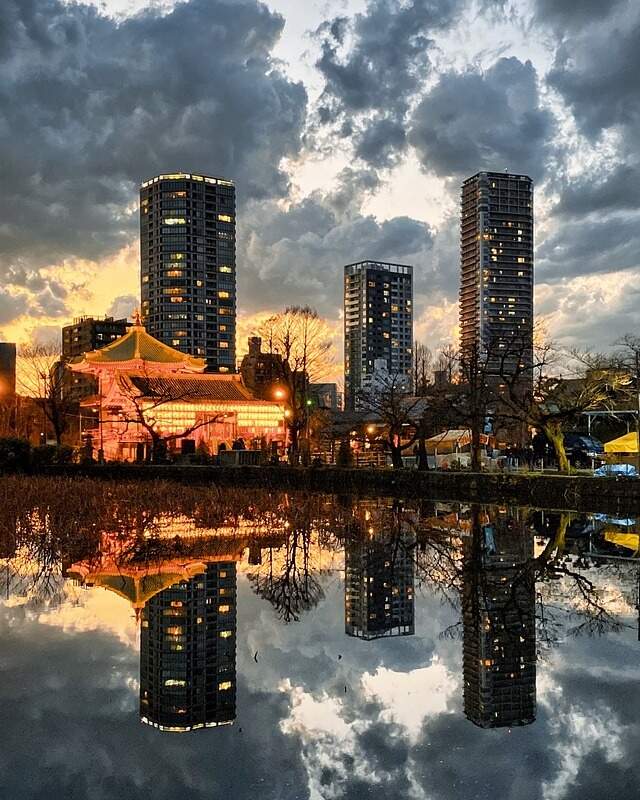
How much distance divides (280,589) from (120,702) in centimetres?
612

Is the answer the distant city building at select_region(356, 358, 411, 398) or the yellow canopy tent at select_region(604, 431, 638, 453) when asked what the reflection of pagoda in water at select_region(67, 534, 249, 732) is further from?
the distant city building at select_region(356, 358, 411, 398)

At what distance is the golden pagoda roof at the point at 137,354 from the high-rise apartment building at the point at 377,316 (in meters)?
110

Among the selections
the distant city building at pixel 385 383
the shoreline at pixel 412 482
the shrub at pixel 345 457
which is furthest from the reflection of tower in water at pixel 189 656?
the distant city building at pixel 385 383

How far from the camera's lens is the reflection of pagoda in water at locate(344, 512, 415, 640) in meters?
12.0

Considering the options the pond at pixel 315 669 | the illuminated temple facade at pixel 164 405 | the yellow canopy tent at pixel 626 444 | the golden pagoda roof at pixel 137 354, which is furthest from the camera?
the golden pagoda roof at pixel 137 354

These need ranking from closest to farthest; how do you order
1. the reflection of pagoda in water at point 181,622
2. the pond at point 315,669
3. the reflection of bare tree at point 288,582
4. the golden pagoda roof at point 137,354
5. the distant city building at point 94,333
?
the pond at point 315,669 < the reflection of pagoda in water at point 181,622 < the reflection of bare tree at point 288,582 < the golden pagoda roof at point 137,354 < the distant city building at point 94,333

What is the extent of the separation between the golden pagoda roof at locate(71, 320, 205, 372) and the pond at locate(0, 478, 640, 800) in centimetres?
3847

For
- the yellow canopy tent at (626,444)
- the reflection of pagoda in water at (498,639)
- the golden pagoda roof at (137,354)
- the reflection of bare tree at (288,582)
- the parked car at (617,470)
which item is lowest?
Result: the reflection of bare tree at (288,582)

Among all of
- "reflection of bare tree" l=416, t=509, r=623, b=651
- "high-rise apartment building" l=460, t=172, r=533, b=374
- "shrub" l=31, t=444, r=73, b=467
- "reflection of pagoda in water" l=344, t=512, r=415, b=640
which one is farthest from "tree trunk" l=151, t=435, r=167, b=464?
"high-rise apartment building" l=460, t=172, r=533, b=374

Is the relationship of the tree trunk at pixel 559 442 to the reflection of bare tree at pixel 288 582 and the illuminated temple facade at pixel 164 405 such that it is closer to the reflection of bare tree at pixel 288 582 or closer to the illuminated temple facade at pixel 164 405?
the reflection of bare tree at pixel 288 582

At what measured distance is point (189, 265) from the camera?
158 m

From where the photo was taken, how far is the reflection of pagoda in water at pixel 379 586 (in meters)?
12.0

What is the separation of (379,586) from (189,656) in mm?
5557

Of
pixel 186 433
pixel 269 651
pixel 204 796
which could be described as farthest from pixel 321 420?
pixel 204 796
